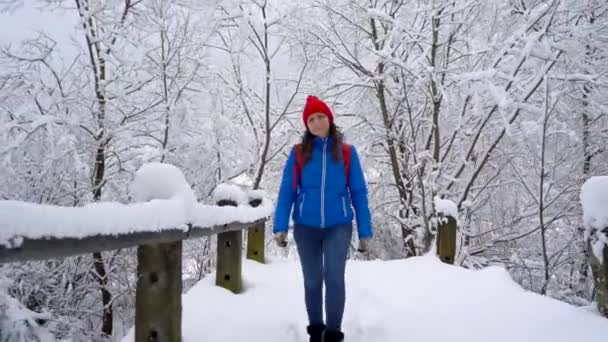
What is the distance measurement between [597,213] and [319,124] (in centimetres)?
234

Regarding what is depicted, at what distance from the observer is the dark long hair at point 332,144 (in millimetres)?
2824

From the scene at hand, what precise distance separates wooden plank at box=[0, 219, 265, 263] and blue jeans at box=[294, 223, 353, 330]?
0.92 m

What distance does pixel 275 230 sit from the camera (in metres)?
2.89

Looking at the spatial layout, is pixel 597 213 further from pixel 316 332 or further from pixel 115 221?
pixel 115 221

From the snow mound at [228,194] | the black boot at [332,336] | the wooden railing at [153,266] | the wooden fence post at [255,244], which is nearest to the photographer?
the wooden railing at [153,266]

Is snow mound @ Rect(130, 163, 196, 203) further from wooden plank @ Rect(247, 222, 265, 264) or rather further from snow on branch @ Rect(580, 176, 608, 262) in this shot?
wooden plank @ Rect(247, 222, 265, 264)

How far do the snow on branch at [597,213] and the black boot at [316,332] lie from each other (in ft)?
7.51

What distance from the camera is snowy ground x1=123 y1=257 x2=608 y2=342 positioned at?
9.50 feet

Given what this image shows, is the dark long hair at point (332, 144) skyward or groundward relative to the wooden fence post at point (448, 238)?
skyward

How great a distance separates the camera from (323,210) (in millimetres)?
2729

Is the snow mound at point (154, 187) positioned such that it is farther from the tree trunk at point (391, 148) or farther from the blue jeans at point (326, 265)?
the tree trunk at point (391, 148)

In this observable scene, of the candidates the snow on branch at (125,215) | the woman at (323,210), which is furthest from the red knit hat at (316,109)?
the snow on branch at (125,215)

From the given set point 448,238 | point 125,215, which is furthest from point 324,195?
point 448,238

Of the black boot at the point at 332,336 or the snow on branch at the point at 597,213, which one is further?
the snow on branch at the point at 597,213
